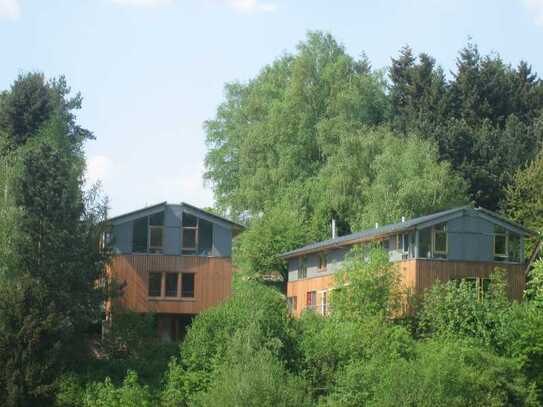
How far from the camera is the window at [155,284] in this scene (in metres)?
68.6

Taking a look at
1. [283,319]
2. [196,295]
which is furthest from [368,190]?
[283,319]

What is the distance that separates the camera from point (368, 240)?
2677 inches

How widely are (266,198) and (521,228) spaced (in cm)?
2725

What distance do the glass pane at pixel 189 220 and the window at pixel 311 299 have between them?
976 centimetres

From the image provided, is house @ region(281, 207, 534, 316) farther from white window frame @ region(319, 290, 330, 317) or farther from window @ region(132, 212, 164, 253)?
window @ region(132, 212, 164, 253)

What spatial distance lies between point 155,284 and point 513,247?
63.7 feet

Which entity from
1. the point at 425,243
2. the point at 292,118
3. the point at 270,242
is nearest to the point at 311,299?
the point at 270,242

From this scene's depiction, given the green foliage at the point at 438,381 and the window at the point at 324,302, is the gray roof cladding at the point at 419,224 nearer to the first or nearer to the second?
the window at the point at 324,302

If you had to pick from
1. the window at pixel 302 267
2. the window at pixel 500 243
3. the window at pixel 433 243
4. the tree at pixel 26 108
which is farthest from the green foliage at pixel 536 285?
the tree at pixel 26 108

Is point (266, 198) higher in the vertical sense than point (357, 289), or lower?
higher

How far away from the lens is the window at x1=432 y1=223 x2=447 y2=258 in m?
63.8

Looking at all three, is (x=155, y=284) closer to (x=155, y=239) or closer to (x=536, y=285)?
(x=155, y=239)

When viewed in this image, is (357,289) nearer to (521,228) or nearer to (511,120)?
(521,228)

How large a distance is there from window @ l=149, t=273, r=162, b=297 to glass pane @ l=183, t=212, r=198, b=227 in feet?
10.3
